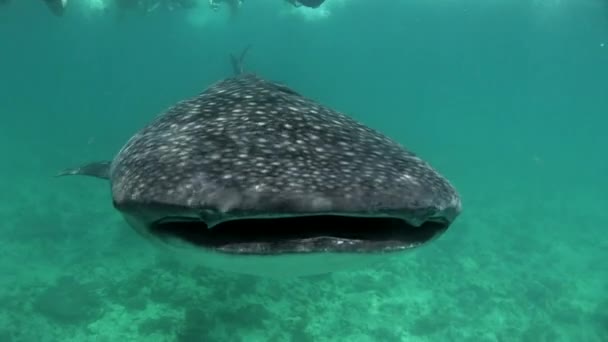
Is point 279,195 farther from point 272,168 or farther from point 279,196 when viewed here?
point 272,168

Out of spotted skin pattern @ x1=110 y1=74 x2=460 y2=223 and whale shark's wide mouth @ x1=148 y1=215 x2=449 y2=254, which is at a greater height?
spotted skin pattern @ x1=110 y1=74 x2=460 y2=223

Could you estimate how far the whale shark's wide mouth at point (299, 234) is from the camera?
2.87 m

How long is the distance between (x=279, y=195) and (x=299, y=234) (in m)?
0.34

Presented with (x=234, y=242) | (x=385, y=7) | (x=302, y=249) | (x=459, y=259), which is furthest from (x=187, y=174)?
(x=385, y=7)

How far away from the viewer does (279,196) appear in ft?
9.04

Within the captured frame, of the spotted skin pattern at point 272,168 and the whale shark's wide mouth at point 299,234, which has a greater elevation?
the spotted skin pattern at point 272,168

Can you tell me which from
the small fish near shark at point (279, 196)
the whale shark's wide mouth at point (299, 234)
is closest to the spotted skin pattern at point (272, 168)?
the small fish near shark at point (279, 196)

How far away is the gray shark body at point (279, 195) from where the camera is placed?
281 centimetres

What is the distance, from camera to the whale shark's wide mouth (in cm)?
287

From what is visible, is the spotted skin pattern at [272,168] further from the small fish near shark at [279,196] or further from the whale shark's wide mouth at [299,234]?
the whale shark's wide mouth at [299,234]

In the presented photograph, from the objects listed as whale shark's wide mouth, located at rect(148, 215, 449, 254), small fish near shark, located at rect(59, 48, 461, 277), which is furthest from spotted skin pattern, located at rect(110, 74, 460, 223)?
whale shark's wide mouth, located at rect(148, 215, 449, 254)

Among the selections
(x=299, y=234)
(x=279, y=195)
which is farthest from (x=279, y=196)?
(x=299, y=234)

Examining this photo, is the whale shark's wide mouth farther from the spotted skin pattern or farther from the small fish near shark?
the spotted skin pattern

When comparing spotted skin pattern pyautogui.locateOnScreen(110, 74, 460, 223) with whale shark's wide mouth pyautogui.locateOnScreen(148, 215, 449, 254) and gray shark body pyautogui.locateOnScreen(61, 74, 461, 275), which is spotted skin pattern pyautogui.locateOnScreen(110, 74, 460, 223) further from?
whale shark's wide mouth pyautogui.locateOnScreen(148, 215, 449, 254)
